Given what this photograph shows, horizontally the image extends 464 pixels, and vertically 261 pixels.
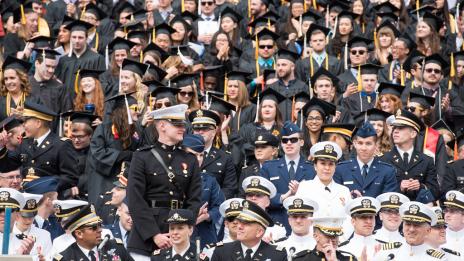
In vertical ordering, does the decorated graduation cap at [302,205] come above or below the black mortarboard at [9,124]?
below

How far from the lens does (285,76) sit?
25156 millimetres

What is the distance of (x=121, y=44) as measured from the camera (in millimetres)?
25891

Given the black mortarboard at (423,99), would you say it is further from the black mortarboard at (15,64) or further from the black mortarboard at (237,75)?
the black mortarboard at (15,64)

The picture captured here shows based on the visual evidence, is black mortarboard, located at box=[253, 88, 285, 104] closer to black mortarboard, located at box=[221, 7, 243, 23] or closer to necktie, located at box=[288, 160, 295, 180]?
necktie, located at box=[288, 160, 295, 180]

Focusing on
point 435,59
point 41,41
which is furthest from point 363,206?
point 41,41

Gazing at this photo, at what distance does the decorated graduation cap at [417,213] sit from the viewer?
59.3 ft

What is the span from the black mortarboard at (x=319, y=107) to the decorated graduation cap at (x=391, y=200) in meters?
3.52

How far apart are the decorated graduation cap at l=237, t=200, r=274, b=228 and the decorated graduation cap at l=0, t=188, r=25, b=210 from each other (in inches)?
98.3

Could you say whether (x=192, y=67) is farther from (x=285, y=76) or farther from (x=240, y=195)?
(x=240, y=195)

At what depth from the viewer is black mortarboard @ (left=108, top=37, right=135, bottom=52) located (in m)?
25.8

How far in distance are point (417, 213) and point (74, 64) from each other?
9667 mm

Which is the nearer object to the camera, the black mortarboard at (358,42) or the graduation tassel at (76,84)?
the graduation tassel at (76,84)

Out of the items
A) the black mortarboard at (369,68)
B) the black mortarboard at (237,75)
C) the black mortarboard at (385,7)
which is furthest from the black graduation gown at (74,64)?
the black mortarboard at (385,7)

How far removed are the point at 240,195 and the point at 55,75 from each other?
254 inches
